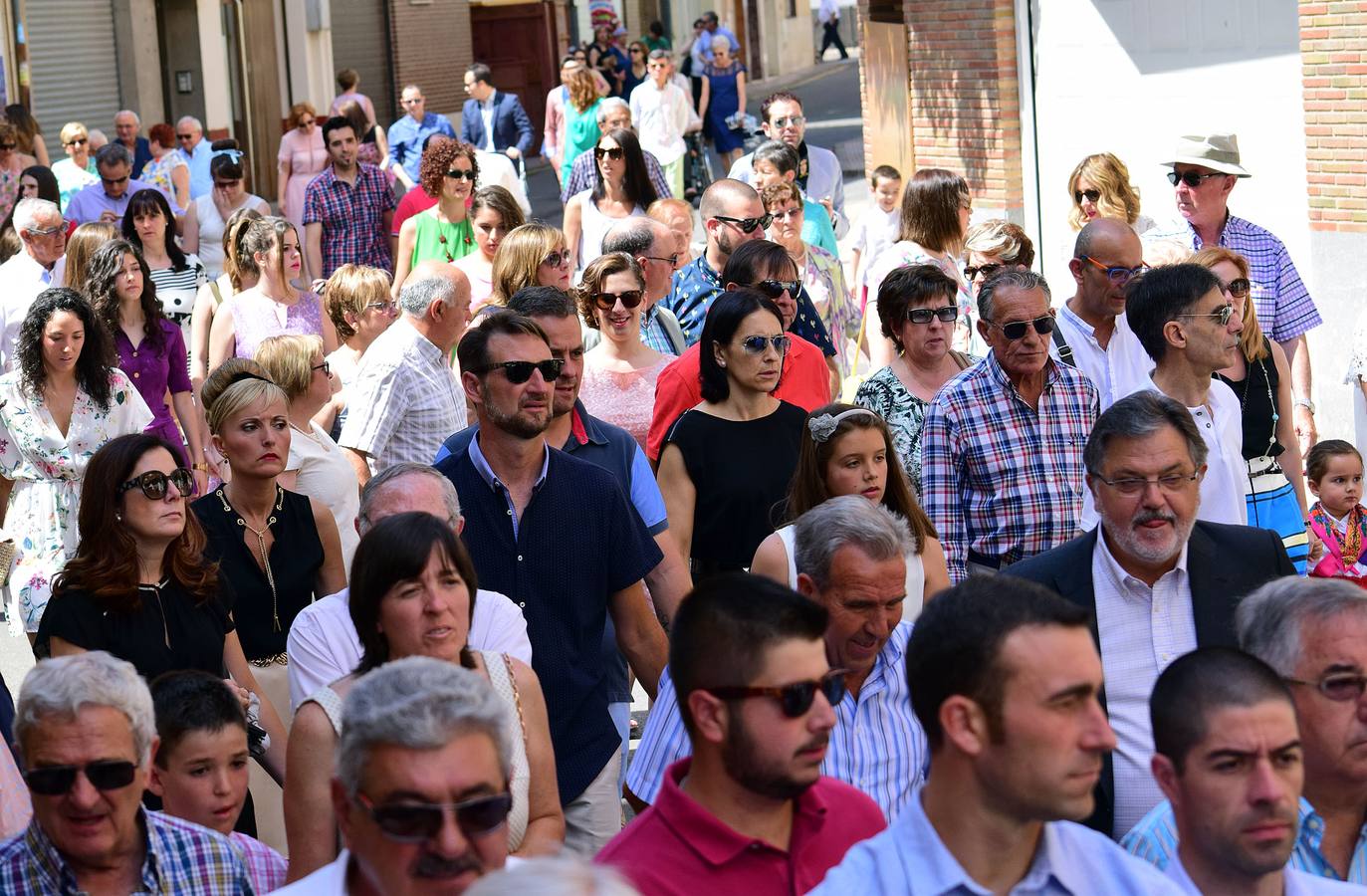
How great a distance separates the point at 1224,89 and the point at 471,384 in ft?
31.1

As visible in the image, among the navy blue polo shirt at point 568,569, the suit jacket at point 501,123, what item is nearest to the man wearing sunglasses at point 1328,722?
the navy blue polo shirt at point 568,569

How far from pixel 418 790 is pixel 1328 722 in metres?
2.01

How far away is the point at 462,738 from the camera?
3234mm

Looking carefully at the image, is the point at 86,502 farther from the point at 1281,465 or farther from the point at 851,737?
the point at 1281,465

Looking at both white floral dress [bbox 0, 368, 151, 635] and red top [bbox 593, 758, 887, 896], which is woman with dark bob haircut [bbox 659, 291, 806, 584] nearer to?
red top [bbox 593, 758, 887, 896]

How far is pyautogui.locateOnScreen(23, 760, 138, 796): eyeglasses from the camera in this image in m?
4.00

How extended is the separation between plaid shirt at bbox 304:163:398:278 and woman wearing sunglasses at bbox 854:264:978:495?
673 centimetres

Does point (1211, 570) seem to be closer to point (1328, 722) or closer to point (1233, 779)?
point (1328, 722)

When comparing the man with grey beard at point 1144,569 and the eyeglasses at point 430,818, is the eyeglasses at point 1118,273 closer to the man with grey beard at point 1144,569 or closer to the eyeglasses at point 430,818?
the man with grey beard at point 1144,569

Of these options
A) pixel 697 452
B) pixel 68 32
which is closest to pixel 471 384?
pixel 697 452

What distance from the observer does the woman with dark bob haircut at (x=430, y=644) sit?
13.7 feet

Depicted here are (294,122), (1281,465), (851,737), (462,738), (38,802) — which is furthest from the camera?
(294,122)

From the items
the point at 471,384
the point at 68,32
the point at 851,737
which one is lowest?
the point at 851,737

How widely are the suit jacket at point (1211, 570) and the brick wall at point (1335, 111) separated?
7.61 metres
